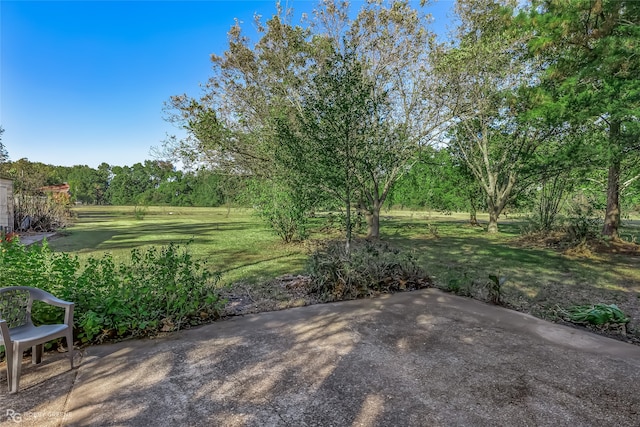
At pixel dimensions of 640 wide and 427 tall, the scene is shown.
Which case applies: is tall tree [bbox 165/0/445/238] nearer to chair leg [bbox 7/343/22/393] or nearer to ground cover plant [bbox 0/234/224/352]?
ground cover plant [bbox 0/234/224/352]

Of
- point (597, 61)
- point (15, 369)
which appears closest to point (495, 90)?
point (597, 61)

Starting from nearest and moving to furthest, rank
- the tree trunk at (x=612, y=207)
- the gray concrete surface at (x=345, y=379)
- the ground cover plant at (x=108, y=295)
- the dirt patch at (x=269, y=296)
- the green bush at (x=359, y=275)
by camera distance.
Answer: the gray concrete surface at (x=345, y=379) → the ground cover plant at (x=108, y=295) → the dirt patch at (x=269, y=296) → the green bush at (x=359, y=275) → the tree trunk at (x=612, y=207)

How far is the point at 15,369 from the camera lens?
239 cm

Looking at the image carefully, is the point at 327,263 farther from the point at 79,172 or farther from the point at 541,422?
the point at 79,172

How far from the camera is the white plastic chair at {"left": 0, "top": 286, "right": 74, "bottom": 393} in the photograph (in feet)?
7.98

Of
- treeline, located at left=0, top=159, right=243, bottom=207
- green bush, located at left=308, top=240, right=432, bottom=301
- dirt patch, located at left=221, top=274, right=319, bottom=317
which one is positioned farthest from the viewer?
treeline, located at left=0, top=159, right=243, bottom=207

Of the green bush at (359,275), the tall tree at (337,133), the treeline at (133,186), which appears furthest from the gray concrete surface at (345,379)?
the treeline at (133,186)

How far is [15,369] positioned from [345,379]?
7.52 feet

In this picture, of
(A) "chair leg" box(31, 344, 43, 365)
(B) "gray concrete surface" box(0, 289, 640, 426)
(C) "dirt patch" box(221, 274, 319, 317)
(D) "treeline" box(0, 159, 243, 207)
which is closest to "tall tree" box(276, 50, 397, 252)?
(C) "dirt patch" box(221, 274, 319, 317)

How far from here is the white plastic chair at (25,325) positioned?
2.43m

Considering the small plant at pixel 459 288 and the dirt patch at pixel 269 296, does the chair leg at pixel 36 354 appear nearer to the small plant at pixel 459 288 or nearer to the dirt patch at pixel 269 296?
the dirt patch at pixel 269 296

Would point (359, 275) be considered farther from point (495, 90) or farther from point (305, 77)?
point (495, 90)

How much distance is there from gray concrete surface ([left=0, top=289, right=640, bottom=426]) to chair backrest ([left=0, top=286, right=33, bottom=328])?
1.32ft

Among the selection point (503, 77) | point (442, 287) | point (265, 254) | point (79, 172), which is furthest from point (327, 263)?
point (79, 172)
